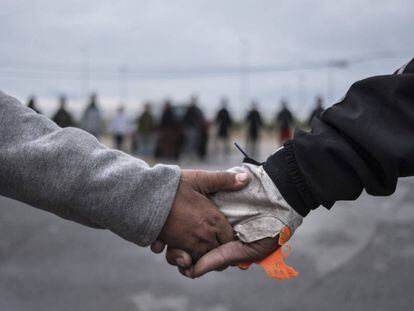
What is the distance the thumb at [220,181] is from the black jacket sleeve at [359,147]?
0.67 ft

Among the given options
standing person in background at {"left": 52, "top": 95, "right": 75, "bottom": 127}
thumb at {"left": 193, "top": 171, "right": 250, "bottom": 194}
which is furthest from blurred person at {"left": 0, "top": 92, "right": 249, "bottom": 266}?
standing person in background at {"left": 52, "top": 95, "right": 75, "bottom": 127}

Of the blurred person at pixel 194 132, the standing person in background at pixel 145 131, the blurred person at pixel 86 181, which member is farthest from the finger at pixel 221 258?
the standing person in background at pixel 145 131

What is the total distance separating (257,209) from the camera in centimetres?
254

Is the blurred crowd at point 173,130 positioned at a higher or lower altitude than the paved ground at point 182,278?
lower

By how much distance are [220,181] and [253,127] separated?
1358 cm

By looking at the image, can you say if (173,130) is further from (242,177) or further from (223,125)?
(242,177)

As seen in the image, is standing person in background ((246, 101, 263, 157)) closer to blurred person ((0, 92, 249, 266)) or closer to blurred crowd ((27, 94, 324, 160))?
blurred crowd ((27, 94, 324, 160))

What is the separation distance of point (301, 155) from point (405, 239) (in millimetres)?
3679

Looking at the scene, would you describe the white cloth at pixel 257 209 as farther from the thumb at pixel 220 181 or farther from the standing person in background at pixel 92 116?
the standing person in background at pixel 92 116

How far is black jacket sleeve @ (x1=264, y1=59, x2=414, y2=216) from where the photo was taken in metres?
2.26

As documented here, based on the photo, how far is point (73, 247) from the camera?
5.24 meters

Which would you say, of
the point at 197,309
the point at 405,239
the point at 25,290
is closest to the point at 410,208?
the point at 405,239

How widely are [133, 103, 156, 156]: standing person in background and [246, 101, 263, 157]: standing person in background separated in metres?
2.84

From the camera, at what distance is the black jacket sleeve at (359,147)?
226 centimetres
